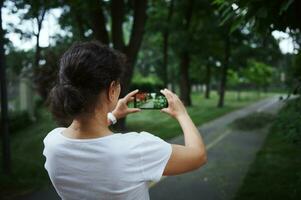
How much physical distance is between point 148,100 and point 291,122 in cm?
320

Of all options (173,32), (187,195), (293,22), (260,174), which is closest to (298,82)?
(293,22)

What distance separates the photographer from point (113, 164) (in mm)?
1825

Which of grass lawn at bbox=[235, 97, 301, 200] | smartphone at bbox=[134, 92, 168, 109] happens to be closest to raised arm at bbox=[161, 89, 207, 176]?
smartphone at bbox=[134, 92, 168, 109]

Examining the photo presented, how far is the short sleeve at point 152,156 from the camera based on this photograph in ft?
6.03

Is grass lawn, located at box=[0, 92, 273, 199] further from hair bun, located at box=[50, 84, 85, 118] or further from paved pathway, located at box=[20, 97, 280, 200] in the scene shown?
hair bun, located at box=[50, 84, 85, 118]

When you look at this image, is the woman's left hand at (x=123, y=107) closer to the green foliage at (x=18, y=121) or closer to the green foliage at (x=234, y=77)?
the green foliage at (x=18, y=121)

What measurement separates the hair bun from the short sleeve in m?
0.30

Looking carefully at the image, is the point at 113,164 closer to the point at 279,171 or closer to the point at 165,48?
the point at 279,171

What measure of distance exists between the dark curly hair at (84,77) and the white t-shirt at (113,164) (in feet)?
0.51

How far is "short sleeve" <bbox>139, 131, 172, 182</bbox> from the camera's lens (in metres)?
1.84

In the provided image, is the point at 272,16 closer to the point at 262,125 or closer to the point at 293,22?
the point at 293,22

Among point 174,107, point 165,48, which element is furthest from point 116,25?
point 165,48

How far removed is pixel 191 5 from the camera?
102ft

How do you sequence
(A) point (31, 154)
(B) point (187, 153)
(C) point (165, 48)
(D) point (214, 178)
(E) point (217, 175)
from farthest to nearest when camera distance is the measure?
(C) point (165, 48)
(A) point (31, 154)
(E) point (217, 175)
(D) point (214, 178)
(B) point (187, 153)
